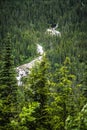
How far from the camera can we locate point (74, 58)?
173 m

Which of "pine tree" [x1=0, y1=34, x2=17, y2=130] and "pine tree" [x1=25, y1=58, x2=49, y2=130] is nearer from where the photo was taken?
"pine tree" [x1=25, y1=58, x2=49, y2=130]

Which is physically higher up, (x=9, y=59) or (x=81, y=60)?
(x=81, y=60)

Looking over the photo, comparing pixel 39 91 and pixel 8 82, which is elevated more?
pixel 8 82

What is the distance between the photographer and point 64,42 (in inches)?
7579

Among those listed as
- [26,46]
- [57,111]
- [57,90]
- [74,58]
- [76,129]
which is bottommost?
[76,129]

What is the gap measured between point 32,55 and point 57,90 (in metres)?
151

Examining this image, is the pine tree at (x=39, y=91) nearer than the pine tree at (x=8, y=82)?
Yes

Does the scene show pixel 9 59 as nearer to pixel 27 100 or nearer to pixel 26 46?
pixel 27 100

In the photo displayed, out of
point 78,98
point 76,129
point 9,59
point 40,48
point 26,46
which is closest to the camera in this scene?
point 76,129

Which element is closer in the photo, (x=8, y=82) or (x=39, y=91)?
(x=39, y=91)

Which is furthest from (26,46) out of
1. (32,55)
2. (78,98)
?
(78,98)

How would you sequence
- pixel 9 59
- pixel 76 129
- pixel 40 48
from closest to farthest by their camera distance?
pixel 76 129 < pixel 9 59 < pixel 40 48

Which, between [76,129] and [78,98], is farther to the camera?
[78,98]

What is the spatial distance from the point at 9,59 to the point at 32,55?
492 ft
